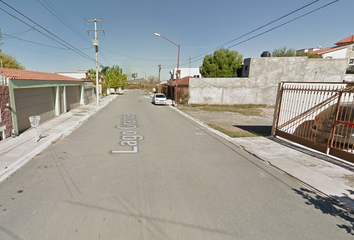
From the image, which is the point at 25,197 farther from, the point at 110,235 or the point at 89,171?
the point at 110,235

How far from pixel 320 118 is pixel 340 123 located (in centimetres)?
82

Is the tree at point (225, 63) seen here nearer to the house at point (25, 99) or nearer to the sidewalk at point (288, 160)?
the house at point (25, 99)

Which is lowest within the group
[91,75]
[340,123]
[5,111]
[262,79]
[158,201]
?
[158,201]

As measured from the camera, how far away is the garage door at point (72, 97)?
1607 cm

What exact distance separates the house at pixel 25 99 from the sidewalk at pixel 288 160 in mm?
696

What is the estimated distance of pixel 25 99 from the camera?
29.9 ft

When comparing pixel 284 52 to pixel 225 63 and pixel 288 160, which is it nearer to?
pixel 225 63

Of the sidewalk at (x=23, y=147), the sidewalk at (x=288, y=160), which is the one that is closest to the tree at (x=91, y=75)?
the sidewalk at (x=23, y=147)

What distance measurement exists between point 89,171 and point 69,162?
1.05m

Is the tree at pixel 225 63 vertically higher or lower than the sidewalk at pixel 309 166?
higher

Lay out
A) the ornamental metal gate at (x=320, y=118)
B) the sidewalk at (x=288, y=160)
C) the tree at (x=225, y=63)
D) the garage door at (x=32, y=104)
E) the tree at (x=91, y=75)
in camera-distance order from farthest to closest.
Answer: the tree at (x=91, y=75)
the tree at (x=225, y=63)
the garage door at (x=32, y=104)
the ornamental metal gate at (x=320, y=118)
the sidewalk at (x=288, y=160)

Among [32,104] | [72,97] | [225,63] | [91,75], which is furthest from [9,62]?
[225,63]

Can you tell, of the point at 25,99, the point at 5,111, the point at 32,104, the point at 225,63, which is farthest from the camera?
the point at 225,63

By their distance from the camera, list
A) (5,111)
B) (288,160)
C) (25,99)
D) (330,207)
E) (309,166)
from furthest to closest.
A: 1. (25,99)
2. (5,111)
3. (288,160)
4. (309,166)
5. (330,207)
